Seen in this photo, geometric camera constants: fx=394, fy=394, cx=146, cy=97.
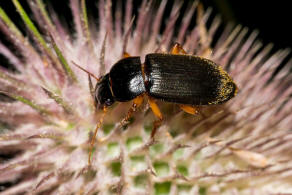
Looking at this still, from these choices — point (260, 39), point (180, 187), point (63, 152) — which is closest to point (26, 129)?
point (63, 152)

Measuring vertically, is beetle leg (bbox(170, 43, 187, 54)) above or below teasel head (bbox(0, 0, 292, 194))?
above

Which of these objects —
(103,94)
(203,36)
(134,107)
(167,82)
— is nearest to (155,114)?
(134,107)

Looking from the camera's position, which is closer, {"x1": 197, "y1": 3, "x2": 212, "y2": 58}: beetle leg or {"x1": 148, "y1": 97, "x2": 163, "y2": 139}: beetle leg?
{"x1": 148, "y1": 97, "x2": 163, "y2": 139}: beetle leg

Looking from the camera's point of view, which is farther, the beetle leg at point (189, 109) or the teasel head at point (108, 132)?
the beetle leg at point (189, 109)

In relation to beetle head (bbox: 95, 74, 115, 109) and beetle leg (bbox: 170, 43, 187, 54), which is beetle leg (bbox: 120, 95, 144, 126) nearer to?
beetle head (bbox: 95, 74, 115, 109)

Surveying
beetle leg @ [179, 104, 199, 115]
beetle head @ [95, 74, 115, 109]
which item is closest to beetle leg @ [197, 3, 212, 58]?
beetle leg @ [179, 104, 199, 115]

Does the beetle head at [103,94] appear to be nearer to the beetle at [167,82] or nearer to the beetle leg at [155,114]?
the beetle at [167,82]

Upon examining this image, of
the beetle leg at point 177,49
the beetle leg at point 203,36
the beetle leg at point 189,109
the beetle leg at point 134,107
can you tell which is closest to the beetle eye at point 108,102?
the beetle leg at point 134,107

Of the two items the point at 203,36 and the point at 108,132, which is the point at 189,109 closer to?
the point at 108,132
